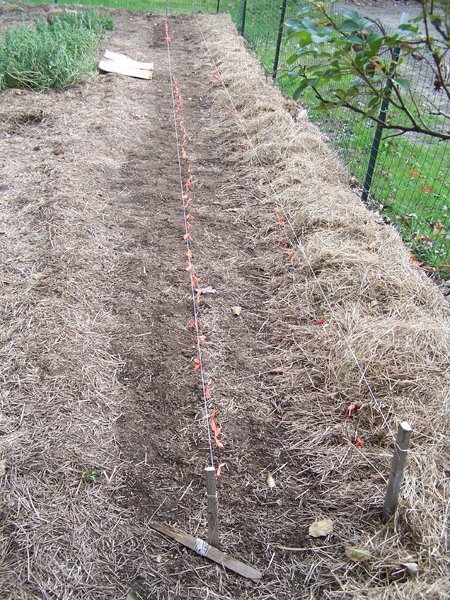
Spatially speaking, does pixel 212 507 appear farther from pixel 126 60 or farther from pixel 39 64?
pixel 126 60

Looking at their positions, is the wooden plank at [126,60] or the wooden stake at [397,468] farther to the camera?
the wooden plank at [126,60]

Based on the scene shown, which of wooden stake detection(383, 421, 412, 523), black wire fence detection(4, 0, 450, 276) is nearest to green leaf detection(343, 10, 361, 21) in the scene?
wooden stake detection(383, 421, 412, 523)

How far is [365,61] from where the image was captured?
102cm

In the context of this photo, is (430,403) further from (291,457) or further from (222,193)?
(222,193)

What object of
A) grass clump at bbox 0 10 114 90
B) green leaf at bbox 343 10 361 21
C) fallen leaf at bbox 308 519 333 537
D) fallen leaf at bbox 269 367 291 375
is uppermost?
green leaf at bbox 343 10 361 21

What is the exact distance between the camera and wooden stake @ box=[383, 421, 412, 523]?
165 centimetres

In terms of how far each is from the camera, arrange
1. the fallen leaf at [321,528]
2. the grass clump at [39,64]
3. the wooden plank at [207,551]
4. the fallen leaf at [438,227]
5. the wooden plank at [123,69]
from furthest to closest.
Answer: the wooden plank at [123,69] < the grass clump at [39,64] < the fallen leaf at [438,227] < the fallen leaf at [321,528] < the wooden plank at [207,551]

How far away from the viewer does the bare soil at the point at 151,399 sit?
73.2 inches

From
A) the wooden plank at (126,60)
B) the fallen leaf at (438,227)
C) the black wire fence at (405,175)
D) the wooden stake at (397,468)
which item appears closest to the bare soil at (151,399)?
the wooden stake at (397,468)

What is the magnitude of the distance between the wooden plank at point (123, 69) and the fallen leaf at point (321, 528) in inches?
283

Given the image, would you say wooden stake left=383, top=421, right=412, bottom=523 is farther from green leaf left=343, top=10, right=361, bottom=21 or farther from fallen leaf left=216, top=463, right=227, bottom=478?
green leaf left=343, top=10, right=361, bottom=21

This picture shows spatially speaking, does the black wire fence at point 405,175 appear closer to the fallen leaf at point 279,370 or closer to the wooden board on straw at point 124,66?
the fallen leaf at point 279,370

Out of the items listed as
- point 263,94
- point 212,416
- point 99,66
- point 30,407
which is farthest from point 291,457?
point 99,66

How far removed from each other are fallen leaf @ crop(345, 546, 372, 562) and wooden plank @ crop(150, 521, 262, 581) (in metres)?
0.34
